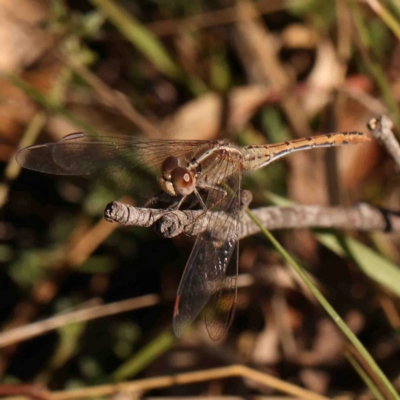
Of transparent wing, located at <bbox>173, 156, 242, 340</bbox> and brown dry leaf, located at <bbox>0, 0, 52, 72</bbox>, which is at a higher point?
brown dry leaf, located at <bbox>0, 0, 52, 72</bbox>

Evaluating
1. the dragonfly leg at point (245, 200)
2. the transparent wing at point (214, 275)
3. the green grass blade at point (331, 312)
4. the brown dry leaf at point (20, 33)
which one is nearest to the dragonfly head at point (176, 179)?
the transparent wing at point (214, 275)

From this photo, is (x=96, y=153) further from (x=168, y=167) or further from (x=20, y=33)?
(x=20, y=33)

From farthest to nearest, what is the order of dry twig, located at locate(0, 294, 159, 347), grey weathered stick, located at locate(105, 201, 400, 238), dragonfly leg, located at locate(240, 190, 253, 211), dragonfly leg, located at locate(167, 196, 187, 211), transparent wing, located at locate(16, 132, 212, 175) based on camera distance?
dry twig, located at locate(0, 294, 159, 347) → transparent wing, located at locate(16, 132, 212, 175) → dragonfly leg, located at locate(167, 196, 187, 211) → dragonfly leg, located at locate(240, 190, 253, 211) → grey weathered stick, located at locate(105, 201, 400, 238)

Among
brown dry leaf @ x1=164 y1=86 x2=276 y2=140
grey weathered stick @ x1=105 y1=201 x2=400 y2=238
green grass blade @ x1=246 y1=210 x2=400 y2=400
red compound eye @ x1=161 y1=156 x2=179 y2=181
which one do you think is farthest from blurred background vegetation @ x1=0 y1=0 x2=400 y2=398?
green grass blade @ x1=246 y1=210 x2=400 y2=400

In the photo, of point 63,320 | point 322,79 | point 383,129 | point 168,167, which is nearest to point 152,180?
point 168,167

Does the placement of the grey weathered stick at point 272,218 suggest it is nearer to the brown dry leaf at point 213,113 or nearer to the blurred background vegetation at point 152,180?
the blurred background vegetation at point 152,180

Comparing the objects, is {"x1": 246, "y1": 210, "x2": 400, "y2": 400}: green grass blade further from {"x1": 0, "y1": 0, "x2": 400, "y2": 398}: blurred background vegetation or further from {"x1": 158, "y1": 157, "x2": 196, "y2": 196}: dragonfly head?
{"x1": 0, "y1": 0, "x2": 400, "y2": 398}: blurred background vegetation

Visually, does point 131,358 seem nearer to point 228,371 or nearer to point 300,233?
point 228,371
